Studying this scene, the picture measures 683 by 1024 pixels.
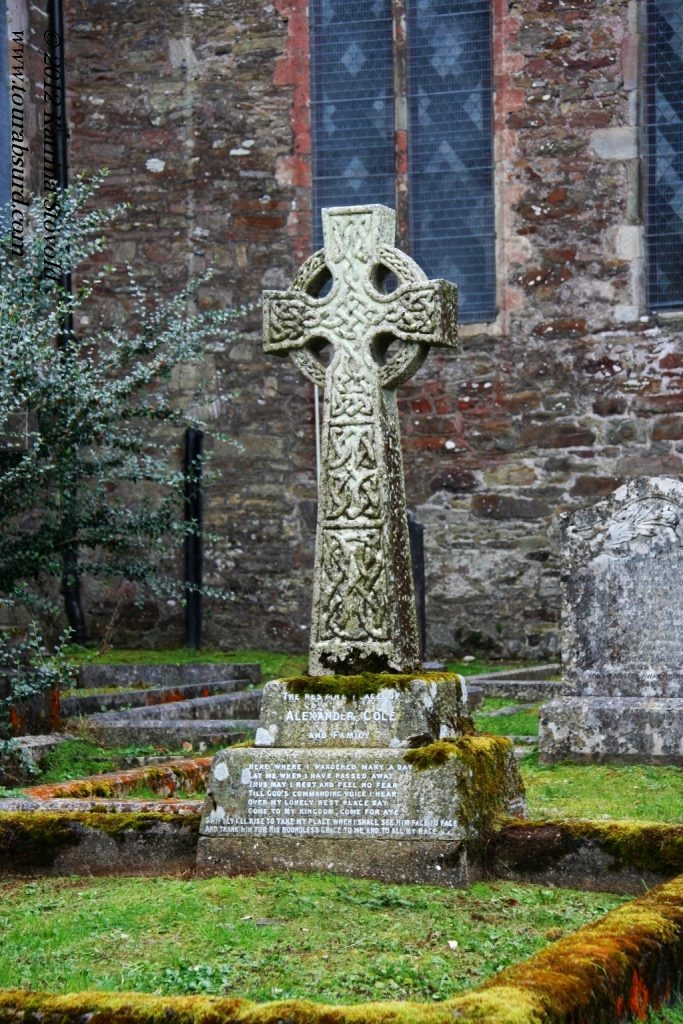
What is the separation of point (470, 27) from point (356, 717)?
38.8 ft

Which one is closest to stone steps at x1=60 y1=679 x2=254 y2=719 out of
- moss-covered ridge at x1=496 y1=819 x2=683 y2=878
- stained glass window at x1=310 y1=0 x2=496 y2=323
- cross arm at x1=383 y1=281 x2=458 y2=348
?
cross arm at x1=383 y1=281 x2=458 y2=348

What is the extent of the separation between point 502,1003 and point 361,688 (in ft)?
8.52

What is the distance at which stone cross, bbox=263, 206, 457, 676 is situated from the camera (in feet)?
21.6

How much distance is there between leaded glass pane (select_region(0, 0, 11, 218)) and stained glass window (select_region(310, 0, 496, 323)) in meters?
3.44

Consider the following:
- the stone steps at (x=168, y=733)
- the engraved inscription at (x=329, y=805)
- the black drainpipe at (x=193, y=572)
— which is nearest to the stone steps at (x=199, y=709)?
the stone steps at (x=168, y=733)

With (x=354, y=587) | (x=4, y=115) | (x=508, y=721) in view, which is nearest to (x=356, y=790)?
(x=354, y=587)

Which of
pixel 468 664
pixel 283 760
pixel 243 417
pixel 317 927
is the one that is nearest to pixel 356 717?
pixel 283 760

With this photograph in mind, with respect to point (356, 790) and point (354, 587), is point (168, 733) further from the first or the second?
point (356, 790)

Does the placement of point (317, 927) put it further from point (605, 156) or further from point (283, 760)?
point (605, 156)

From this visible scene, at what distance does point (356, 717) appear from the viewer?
630cm

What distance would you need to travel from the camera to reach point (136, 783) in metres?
8.00

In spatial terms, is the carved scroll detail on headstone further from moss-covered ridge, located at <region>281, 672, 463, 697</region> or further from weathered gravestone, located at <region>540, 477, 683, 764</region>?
moss-covered ridge, located at <region>281, 672, 463, 697</region>

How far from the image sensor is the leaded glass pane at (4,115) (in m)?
14.1

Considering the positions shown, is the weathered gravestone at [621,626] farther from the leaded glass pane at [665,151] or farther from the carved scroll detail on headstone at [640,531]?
the leaded glass pane at [665,151]
